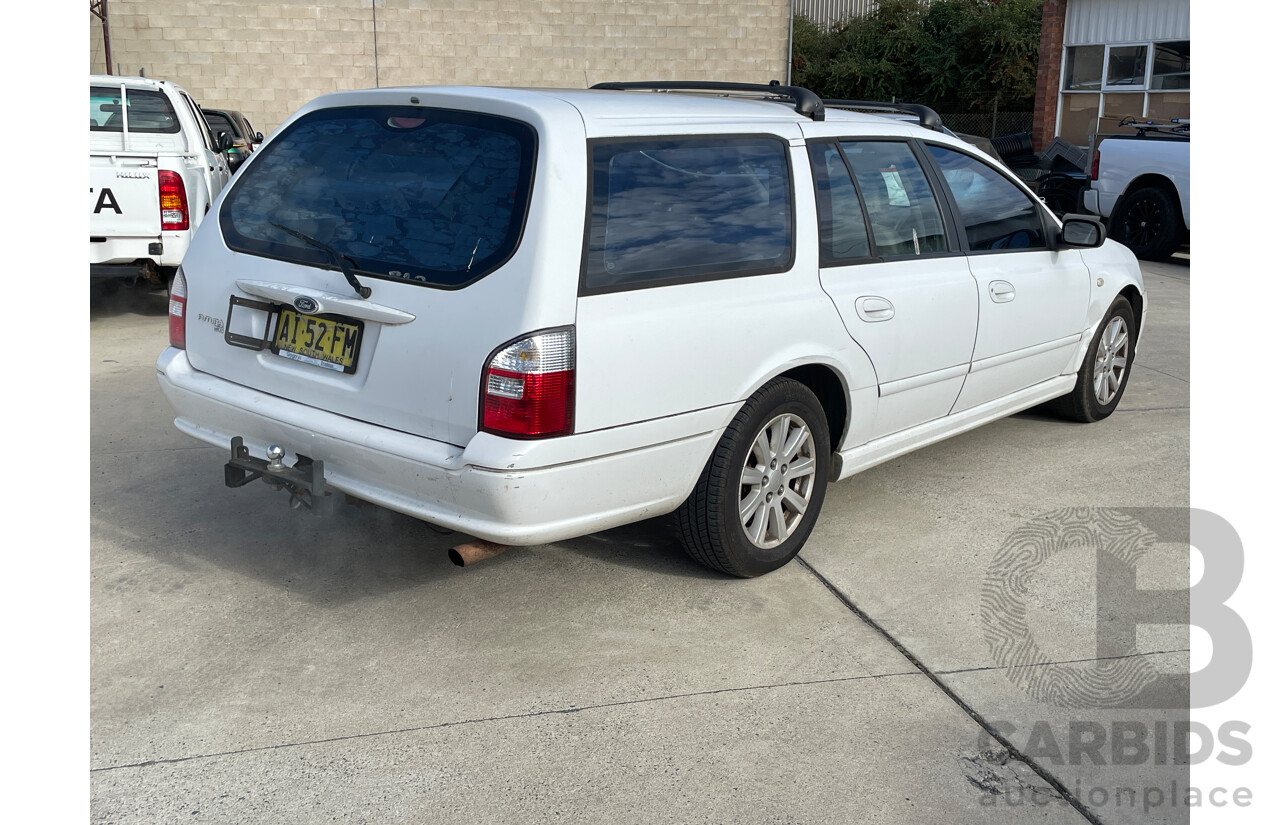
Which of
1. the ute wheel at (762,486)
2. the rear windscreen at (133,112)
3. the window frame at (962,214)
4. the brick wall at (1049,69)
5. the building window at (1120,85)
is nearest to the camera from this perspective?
the ute wheel at (762,486)

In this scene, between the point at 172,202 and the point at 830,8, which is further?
the point at 830,8

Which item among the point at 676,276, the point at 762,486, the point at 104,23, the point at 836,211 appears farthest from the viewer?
the point at 104,23

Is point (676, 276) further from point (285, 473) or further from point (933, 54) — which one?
point (933, 54)

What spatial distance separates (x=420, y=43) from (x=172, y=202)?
42.8ft

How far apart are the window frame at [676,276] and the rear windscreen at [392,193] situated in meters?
0.20

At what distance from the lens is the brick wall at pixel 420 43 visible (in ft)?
62.7

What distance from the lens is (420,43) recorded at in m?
20.1

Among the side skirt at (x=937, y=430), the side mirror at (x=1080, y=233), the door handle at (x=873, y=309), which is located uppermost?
the side mirror at (x=1080, y=233)

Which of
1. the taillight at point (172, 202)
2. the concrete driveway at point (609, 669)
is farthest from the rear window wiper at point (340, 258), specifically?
the taillight at point (172, 202)

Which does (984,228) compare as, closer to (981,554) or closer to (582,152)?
(981,554)

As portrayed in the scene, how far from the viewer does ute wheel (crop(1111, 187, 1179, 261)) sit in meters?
12.8

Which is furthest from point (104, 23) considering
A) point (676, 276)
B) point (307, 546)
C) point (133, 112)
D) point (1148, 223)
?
point (676, 276)

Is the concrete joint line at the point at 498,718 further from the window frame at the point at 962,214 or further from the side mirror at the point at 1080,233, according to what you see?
the side mirror at the point at 1080,233

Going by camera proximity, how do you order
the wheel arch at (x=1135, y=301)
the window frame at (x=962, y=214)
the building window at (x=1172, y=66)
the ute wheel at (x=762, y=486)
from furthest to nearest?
the building window at (x=1172, y=66) → the wheel arch at (x=1135, y=301) → the window frame at (x=962, y=214) → the ute wheel at (x=762, y=486)
